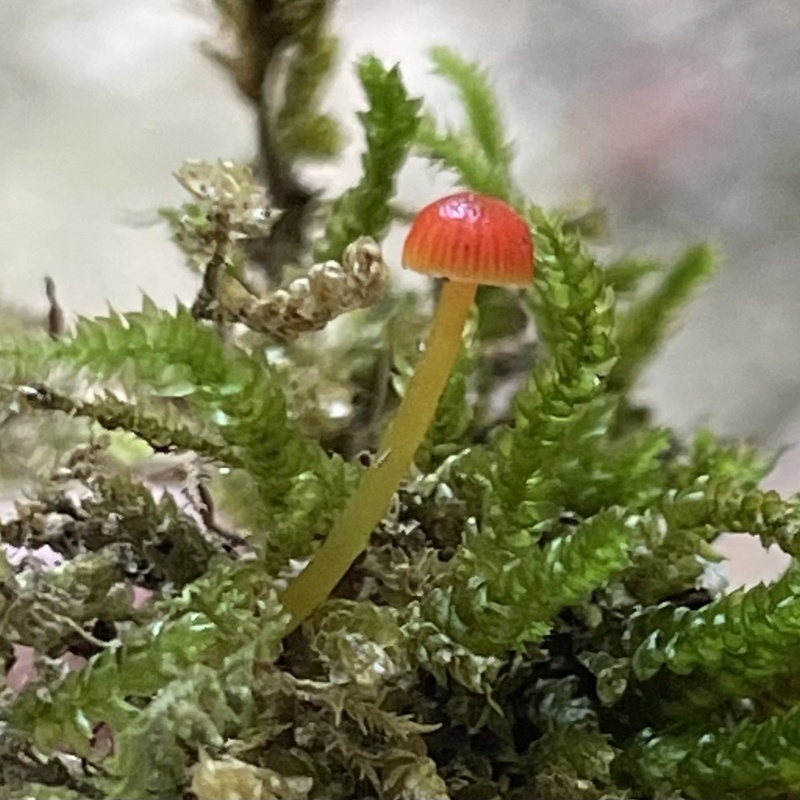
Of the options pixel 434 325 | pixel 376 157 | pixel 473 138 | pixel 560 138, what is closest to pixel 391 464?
pixel 434 325

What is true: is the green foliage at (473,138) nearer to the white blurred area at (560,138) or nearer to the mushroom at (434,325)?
the white blurred area at (560,138)

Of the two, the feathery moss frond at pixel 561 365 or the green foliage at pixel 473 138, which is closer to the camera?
the feathery moss frond at pixel 561 365

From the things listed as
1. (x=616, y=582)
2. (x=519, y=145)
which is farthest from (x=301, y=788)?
(x=519, y=145)

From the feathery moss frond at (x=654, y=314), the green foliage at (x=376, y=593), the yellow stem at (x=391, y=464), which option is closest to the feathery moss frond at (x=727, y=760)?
the green foliage at (x=376, y=593)

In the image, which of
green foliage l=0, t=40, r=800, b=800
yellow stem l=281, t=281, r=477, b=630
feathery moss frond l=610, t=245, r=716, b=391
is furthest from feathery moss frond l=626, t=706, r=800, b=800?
feathery moss frond l=610, t=245, r=716, b=391

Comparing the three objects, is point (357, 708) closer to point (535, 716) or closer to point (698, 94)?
point (535, 716)

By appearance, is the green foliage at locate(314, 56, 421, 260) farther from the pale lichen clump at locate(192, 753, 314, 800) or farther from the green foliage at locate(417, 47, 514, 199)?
the pale lichen clump at locate(192, 753, 314, 800)

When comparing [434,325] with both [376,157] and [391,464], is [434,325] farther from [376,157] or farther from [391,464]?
[376,157]
